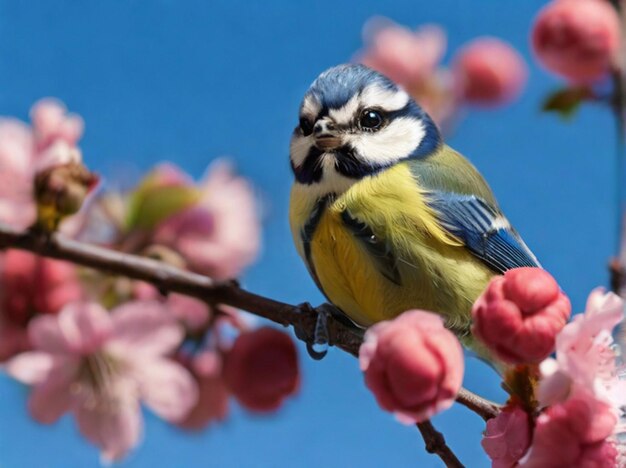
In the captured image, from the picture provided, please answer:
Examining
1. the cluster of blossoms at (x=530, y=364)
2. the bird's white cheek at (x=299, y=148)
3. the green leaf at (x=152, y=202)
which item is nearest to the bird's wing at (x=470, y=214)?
the bird's white cheek at (x=299, y=148)

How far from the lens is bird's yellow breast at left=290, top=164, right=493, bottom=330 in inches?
31.0

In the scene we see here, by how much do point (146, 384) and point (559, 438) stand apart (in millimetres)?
336

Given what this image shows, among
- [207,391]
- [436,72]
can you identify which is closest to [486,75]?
[436,72]

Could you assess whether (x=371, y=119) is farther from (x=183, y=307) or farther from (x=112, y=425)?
(x=112, y=425)

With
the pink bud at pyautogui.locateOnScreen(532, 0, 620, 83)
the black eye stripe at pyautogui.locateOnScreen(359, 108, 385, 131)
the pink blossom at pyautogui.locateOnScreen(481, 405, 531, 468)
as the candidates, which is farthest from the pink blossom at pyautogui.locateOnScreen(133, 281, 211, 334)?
the pink bud at pyautogui.locateOnScreen(532, 0, 620, 83)

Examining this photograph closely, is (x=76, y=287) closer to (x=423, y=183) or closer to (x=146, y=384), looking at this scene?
(x=146, y=384)

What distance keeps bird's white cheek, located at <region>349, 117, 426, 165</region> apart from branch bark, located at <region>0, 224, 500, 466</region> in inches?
7.3

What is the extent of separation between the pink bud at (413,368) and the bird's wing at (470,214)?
368mm

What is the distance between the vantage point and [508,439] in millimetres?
519

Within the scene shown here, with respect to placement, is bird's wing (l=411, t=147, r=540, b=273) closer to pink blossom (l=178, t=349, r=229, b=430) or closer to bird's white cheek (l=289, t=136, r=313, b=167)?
bird's white cheek (l=289, t=136, r=313, b=167)

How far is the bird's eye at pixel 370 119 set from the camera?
2.71ft

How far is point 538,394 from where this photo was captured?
1.68 ft

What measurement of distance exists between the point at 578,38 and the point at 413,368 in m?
0.59

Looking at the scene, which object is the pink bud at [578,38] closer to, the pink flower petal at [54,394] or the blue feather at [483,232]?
the blue feather at [483,232]
